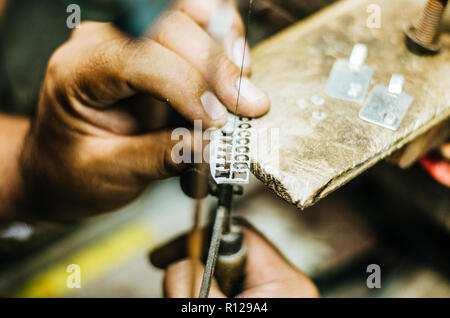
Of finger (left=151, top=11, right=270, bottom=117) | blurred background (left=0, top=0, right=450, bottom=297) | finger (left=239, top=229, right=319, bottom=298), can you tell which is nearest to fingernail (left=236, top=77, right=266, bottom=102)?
finger (left=151, top=11, right=270, bottom=117)

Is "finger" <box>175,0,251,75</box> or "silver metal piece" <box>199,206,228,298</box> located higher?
"finger" <box>175,0,251,75</box>

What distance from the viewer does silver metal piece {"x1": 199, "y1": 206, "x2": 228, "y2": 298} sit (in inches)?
25.7

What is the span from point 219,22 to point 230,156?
17.5 inches

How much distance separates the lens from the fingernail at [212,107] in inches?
27.6

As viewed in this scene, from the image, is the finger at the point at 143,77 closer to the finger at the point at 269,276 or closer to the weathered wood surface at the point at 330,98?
the weathered wood surface at the point at 330,98

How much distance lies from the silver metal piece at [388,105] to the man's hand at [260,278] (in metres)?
0.41

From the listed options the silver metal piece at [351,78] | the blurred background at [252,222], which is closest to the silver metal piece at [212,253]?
the silver metal piece at [351,78]

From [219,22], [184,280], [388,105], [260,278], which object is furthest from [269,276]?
[219,22]

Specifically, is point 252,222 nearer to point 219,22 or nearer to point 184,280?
point 184,280

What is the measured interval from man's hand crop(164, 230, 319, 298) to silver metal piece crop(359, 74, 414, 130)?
41 cm

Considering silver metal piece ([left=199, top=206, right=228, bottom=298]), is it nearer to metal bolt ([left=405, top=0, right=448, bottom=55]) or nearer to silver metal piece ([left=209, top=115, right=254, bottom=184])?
silver metal piece ([left=209, top=115, right=254, bottom=184])

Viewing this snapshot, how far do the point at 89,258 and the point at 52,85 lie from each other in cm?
111

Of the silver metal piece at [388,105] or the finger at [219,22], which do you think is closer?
the silver metal piece at [388,105]

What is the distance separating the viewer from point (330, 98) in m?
0.76
